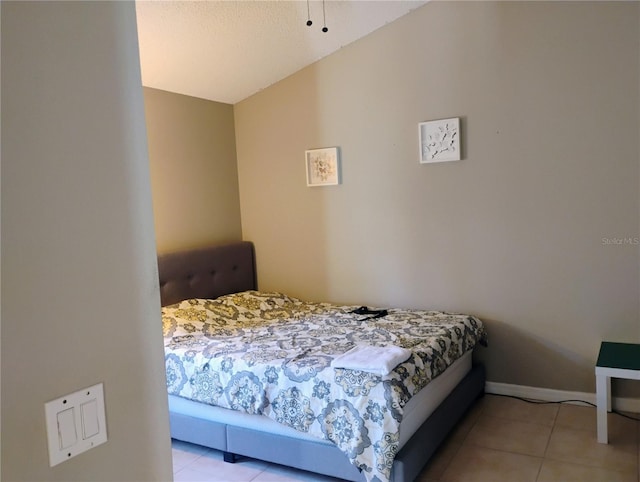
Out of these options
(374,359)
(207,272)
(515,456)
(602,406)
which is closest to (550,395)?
(602,406)

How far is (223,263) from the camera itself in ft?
13.5

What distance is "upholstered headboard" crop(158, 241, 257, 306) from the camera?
145 inches

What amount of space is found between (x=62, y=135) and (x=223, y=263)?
332 cm

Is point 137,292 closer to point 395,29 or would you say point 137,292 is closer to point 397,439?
point 397,439

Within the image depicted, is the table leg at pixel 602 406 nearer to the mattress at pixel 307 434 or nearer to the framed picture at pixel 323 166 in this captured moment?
the mattress at pixel 307 434

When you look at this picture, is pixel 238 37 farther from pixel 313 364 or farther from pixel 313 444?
→ pixel 313 444

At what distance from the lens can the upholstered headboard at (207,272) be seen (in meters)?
3.68

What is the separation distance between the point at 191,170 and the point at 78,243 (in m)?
3.25

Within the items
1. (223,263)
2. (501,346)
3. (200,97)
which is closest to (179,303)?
(223,263)

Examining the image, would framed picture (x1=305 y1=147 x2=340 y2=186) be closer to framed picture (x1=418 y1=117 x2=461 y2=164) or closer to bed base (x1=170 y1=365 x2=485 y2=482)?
framed picture (x1=418 y1=117 x2=461 y2=164)

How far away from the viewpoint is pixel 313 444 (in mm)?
2502

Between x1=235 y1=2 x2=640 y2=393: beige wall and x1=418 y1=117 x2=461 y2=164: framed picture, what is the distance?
0.18 feet

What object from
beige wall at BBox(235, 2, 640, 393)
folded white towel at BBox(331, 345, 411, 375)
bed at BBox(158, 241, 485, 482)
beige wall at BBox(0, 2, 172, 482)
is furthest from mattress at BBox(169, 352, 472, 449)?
beige wall at BBox(0, 2, 172, 482)

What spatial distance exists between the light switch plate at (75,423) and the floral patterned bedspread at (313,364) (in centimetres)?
154
